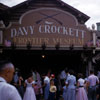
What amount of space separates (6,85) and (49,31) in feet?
44.4

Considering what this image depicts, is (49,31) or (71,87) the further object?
(49,31)

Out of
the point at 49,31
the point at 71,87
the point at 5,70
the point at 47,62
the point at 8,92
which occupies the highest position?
the point at 49,31

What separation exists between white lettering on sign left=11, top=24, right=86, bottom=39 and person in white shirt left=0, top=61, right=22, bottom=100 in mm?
13049

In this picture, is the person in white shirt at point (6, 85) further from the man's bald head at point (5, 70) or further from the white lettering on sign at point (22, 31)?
the white lettering on sign at point (22, 31)

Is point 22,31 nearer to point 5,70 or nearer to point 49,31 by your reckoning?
point 49,31

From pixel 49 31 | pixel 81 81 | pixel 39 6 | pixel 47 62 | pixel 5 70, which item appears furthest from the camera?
pixel 47 62

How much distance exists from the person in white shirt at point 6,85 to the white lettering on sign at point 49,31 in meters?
13.0

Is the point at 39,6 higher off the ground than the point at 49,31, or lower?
higher

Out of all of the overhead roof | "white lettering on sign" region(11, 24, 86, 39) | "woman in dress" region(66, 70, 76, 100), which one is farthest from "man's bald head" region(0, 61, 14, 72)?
the overhead roof

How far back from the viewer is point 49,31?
53.1 ft

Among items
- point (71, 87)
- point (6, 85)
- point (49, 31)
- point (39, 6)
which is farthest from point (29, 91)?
point (39, 6)

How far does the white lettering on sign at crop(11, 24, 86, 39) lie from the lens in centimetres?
1598

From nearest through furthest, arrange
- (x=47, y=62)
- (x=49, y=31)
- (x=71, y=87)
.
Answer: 1. (x=71, y=87)
2. (x=49, y=31)
3. (x=47, y=62)

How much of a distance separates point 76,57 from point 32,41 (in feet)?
16.1
